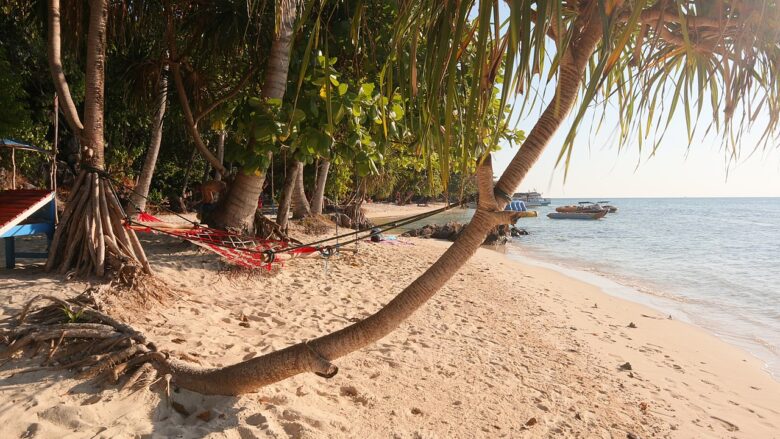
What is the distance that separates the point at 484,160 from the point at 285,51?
167 inches

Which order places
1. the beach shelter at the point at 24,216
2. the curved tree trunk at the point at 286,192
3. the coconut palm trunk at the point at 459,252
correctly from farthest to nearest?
the curved tree trunk at the point at 286,192
the beach shelter at the point at 24,216
the coconut palm trunk at the point at 459,252

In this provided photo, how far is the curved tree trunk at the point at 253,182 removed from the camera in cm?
519

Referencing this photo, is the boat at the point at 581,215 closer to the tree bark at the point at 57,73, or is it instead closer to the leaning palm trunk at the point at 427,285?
the tree bark at the point at 57,73

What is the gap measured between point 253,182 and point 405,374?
11.1ft

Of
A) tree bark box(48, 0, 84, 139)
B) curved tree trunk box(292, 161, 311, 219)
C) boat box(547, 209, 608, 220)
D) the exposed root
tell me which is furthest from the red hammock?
boat box(547, 209, 608, 220)

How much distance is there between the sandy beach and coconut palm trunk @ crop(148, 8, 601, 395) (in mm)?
459

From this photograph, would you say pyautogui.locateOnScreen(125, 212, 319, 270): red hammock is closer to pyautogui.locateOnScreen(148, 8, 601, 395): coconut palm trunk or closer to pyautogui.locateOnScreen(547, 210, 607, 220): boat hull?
pyautogui.locateOnScreen(148, 8, 601, 395): coconut palm trunk

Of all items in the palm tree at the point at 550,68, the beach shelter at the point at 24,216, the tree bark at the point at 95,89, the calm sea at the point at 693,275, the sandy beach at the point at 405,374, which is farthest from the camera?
the calm sea at the point at 693,275

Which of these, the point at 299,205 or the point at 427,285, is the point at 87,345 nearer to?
the point at 427,285

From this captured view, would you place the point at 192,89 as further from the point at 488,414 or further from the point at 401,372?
the point at 488,414

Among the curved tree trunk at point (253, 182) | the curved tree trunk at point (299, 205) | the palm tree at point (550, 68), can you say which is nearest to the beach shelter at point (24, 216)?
the curved tree trunk at point (253, 182)

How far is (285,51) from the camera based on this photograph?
522 cm

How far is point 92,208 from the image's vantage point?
3.94m

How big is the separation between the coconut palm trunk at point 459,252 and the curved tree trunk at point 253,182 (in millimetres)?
3573
